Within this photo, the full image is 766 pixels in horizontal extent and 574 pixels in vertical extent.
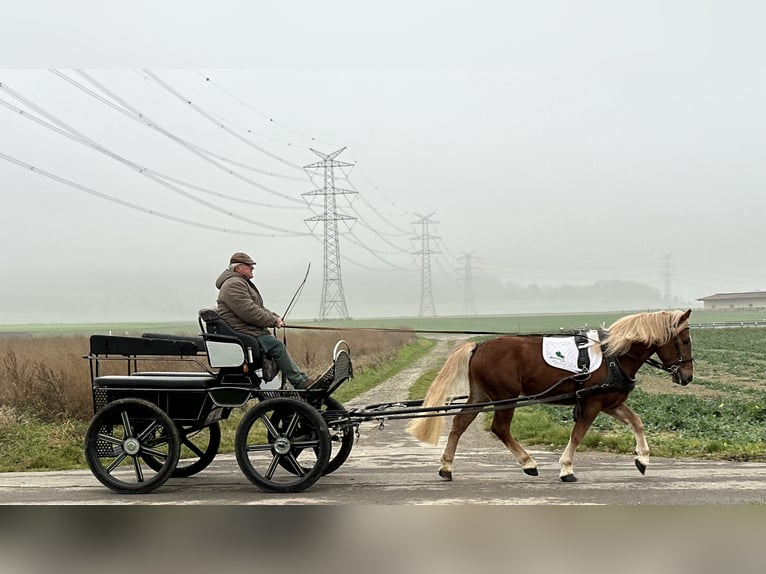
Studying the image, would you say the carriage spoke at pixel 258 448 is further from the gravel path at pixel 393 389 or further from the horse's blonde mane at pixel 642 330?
the gravel path at pixel 393 389

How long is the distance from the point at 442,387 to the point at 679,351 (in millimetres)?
2970

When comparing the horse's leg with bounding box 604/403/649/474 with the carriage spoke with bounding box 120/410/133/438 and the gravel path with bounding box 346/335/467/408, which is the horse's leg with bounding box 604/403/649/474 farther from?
the gravel path with bounding box 346/335/467/408

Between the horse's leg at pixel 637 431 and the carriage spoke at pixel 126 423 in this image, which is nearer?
the carriage spoke at pixel 126 423

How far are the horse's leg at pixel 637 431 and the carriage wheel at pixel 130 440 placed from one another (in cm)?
520

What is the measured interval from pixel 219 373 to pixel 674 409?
12.7 metres

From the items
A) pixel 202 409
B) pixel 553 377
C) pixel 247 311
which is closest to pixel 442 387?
pixel 553 377

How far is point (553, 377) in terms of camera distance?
8.54 m

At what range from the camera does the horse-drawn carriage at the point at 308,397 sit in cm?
800

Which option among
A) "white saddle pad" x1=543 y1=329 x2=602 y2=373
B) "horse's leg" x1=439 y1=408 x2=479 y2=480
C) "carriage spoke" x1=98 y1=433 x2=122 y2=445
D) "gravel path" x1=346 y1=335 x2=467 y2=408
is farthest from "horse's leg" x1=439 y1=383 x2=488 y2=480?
"gravel path" x1=346 y1=335 x2=467 y2=408

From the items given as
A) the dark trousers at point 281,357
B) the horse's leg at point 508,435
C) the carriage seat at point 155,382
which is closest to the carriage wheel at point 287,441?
the dark trousers at point 281,357

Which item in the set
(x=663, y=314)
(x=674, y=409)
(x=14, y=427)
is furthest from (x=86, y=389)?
(x=674, y=409)

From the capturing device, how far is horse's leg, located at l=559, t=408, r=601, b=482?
26.6 ft

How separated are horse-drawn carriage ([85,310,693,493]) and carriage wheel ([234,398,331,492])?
13mm

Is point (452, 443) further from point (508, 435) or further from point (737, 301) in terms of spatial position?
point (737, 301)
